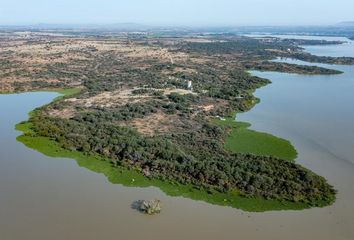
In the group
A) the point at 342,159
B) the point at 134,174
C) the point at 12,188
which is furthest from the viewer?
the point at 342,159

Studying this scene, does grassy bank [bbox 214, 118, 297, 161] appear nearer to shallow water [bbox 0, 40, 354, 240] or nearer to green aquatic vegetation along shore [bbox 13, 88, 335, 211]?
shallow water [bbox 0, 40, 354, 240]


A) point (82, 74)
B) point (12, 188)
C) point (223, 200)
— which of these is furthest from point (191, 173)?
point (82, 74)

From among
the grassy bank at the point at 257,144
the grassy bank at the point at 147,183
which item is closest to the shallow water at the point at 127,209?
the grassy bank at the point at 147,183

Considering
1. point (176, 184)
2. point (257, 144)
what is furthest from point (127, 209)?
point (257, 144)

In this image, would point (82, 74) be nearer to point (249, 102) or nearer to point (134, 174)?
point (249, 102)

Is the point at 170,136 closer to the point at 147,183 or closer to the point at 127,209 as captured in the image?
the point at 147,183
